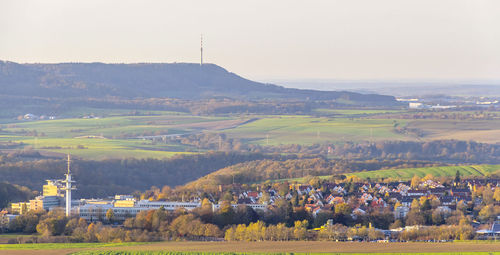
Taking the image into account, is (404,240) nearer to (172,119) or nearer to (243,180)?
(243,180)

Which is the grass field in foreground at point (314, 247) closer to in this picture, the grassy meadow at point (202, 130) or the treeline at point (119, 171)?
the treeline at point (119, 171)

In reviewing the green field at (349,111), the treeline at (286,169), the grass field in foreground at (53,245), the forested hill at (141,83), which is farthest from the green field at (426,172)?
the forested hill at (141,83)

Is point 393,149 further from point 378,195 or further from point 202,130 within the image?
point 378,195

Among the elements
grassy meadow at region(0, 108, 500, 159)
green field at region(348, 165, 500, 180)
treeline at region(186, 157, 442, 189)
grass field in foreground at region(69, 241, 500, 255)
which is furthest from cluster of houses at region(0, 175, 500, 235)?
grassy meadow at region(0, 108, 500, 159)

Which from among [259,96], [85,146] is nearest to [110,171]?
[85,146]

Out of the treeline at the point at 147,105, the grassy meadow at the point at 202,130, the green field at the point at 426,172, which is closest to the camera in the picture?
the green field at the point at 426,172

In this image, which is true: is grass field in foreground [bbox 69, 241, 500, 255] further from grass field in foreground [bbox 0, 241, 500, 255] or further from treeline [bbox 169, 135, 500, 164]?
treeline [bbox 169, 135, 500, 164]
